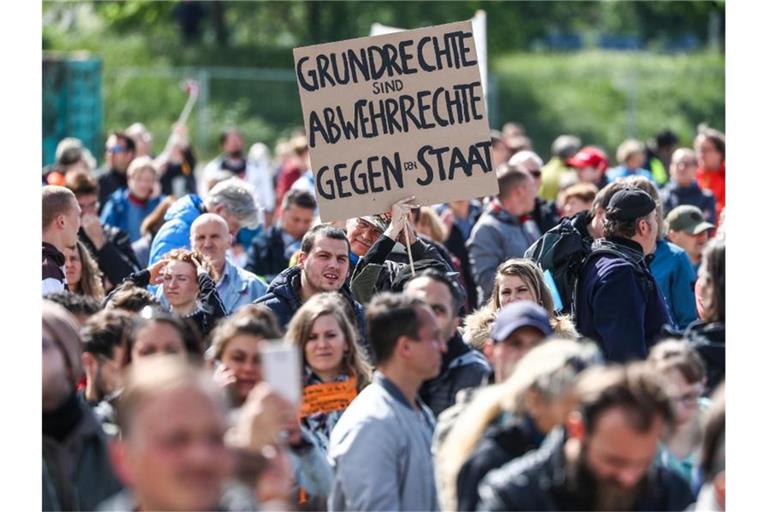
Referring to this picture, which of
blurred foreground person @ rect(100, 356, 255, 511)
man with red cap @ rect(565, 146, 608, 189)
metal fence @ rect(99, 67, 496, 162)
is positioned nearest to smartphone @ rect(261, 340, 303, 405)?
blurred foreground person @ rect(100, 356, 255, 511)

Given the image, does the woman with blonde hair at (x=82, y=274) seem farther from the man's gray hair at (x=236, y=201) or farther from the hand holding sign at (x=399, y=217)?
the hand holding sign at (x=399, y=217)

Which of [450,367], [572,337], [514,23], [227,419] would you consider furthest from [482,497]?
[514,23]

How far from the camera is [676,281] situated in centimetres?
956

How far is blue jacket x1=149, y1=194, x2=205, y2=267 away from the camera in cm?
1004

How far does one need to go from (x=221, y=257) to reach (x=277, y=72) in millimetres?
22718

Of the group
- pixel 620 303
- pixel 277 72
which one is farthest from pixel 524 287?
pixel 277 72

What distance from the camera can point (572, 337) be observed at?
762 centimetres

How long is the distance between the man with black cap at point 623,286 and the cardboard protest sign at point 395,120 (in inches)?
33.6

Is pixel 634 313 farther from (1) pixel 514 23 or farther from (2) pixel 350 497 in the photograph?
(1) pixel 514 23

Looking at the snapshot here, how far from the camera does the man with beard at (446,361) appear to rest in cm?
666

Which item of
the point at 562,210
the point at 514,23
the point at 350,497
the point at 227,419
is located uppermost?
the point at 514,23

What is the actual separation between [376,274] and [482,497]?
3713 mm

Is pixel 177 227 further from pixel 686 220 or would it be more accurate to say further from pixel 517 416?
pixel 517 416

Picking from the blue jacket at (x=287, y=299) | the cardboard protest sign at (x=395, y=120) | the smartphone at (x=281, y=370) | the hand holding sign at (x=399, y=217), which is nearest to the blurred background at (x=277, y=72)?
the cardboard protest sign at (x=395, y=120)
